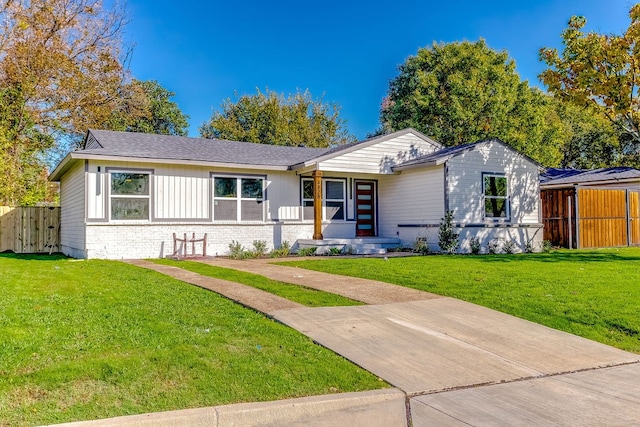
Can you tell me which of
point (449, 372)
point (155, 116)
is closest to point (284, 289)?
point (449, 372)

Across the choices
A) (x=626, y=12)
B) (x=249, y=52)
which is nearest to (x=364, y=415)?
(x=626, y=12)

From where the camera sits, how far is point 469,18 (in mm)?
26750

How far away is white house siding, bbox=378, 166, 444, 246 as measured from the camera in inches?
650

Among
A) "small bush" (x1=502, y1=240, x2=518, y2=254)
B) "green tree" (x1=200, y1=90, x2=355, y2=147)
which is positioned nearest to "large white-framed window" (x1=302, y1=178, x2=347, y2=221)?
"small bush" (x1=502, y1=240, x2=518, y2=254)

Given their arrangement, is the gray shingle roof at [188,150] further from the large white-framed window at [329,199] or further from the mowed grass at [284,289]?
the mowed grass at [284,289]

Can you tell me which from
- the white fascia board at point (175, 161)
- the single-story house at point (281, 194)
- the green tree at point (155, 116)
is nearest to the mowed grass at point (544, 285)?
the single-story house at point (281, 194)

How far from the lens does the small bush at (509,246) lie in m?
16.7

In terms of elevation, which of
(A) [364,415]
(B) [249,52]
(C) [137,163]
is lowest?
(A) [364,415]

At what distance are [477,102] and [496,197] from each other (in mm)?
12381

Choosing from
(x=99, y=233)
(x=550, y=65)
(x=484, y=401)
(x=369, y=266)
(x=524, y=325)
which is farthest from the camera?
(x=550, y=65)

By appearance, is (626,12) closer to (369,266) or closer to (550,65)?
(550,65)

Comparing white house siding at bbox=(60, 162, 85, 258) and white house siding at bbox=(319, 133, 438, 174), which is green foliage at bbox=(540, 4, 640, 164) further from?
white house siding at bbox=(60, 162, 85, 258)

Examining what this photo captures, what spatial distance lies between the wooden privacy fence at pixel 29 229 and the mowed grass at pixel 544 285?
11416mm

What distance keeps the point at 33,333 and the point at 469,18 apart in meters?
27.3
